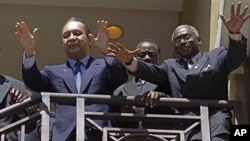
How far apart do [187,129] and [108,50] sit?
80 centimetres

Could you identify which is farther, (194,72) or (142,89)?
(142,89)

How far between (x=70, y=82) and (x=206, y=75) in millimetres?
999

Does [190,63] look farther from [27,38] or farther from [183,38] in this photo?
[27,38]

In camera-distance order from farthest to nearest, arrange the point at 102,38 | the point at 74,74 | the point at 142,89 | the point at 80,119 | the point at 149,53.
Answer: the point at 149,53 → the point at 142,89 → the point at 74,74 → the point at 102,38 → the point at 80,119

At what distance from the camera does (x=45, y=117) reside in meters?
7.33

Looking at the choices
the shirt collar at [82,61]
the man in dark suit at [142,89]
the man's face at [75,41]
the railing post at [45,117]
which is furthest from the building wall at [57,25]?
the railing post at [45,117]

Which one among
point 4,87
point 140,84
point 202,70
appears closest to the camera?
point 202,70

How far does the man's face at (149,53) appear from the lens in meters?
8.69

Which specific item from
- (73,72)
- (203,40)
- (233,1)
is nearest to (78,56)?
(73,72)

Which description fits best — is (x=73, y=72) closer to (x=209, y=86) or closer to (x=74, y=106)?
(x=74, y=106)

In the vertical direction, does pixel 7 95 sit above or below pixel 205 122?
above

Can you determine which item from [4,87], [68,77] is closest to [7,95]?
[4,87]

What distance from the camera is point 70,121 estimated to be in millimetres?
7473

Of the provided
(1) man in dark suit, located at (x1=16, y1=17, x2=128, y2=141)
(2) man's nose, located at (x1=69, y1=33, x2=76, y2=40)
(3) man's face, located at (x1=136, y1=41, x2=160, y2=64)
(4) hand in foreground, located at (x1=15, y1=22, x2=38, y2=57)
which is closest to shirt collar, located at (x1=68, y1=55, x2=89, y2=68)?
(1) man in dark suit, located at (x1=16, y1=17, x2=128, y2=141)
